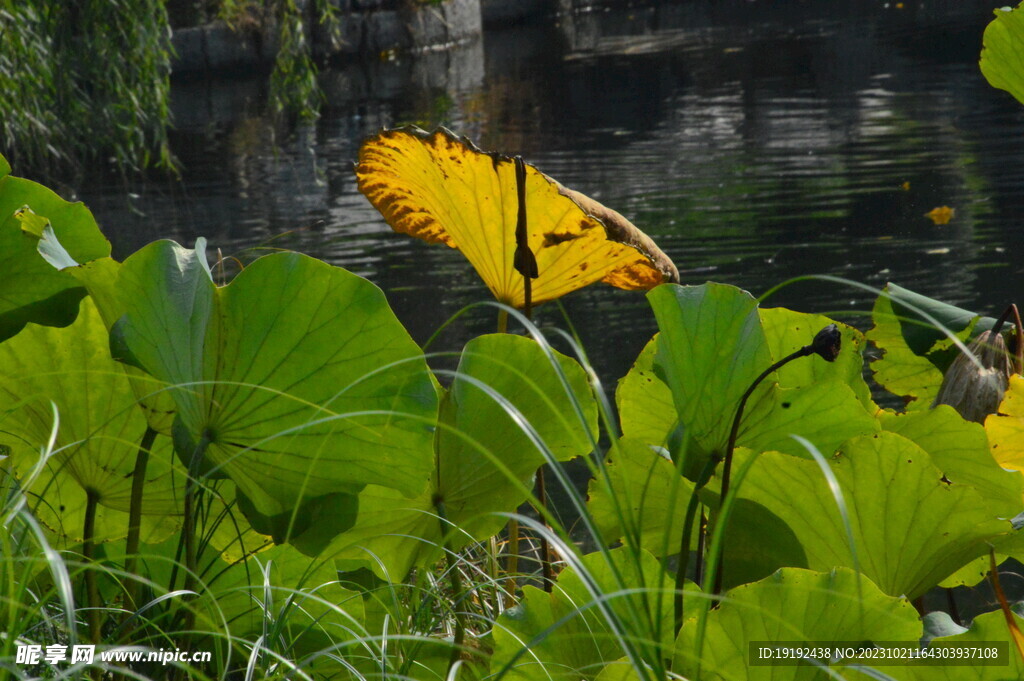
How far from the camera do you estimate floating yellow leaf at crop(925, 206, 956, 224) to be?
518 centimetres

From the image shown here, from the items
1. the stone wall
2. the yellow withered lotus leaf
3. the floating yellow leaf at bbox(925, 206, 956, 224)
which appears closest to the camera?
the yellow withered lotus leaf

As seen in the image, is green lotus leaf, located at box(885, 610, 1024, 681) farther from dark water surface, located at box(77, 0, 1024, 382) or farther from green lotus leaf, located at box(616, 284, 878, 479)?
dark water surface, located at box(77, 0, 1024, 382)

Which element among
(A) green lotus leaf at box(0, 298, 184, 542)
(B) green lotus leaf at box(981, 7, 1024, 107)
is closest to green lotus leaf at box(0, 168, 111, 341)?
(A) green lotus leaf at box(0, 298, 184, 542)

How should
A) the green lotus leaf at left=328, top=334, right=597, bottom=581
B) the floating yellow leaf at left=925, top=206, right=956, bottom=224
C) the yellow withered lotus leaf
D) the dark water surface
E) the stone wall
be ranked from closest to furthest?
the green lotus leaf at left=328, top=334, right=597, bottom=581, the yellow withered lotus leaf, the dark water surface, the floating yellow leaf at left=925, top=206, right=956, bottom=224, the stone wall

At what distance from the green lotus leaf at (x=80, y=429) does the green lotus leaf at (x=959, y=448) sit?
0.51 metres

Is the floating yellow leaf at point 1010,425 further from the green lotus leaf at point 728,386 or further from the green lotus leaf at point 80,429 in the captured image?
the green lotus leaf at point 80,429

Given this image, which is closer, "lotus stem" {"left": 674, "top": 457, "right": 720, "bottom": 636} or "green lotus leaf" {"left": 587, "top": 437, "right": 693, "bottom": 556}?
"lotus stem" {"left": 674, "top": 457, "right": 720, "bottom": 636}

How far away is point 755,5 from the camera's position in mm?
19359

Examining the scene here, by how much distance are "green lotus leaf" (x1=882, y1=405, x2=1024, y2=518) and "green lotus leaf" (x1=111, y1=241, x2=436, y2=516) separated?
0.34 m

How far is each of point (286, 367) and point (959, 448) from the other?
457 mm

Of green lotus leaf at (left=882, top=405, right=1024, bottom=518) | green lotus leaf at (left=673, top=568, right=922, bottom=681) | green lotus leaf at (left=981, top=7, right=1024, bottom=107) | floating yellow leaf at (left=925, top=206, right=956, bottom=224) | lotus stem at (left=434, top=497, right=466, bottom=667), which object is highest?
green lotus leaf at (left=981, top=7, right=1024, bottom=107)

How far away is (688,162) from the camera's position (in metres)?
7.25

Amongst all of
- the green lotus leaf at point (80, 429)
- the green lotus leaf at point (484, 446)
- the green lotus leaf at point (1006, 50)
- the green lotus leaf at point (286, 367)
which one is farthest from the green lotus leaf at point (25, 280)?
the green lotus leaf at point (1006, 50)

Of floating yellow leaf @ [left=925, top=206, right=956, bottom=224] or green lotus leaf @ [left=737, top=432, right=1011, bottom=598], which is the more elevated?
green lotus leaf @ [left=737, top=432, right=1011, bottom=598]
